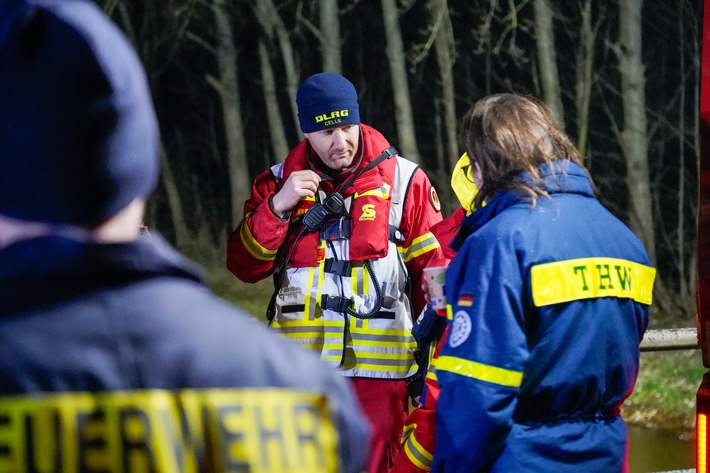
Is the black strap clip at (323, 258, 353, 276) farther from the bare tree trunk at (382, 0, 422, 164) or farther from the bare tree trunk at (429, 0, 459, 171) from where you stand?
the bare tree trunk at (429, 0, 459, 171)

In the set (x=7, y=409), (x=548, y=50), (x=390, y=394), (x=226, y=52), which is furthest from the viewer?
(x=226, y=52)

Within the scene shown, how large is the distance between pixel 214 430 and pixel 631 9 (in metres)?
12.3

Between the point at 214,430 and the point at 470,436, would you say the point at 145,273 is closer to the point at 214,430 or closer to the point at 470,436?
the point at 214,430

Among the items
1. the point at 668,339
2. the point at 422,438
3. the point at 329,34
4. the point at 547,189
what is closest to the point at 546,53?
the point at 329,34

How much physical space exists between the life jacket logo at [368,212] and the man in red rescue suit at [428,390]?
0.32m

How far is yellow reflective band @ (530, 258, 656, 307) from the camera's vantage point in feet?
8.63

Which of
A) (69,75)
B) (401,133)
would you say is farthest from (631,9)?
(69,75)

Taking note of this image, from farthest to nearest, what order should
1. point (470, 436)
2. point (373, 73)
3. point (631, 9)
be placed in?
point (373, 73), point (631, 9), point (470, 436)

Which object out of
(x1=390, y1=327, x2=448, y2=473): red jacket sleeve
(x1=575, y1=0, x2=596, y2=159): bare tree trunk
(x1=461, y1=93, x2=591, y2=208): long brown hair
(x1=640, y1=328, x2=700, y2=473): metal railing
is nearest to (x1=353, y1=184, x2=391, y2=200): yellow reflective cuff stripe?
(x1=390, y1=327, x2=448, y2=473): red jacket sleeve

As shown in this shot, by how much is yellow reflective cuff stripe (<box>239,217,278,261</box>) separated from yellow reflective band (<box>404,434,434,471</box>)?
116cm

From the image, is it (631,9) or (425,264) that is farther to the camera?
(631,9)

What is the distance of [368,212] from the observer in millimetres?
3949

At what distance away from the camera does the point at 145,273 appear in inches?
51.1

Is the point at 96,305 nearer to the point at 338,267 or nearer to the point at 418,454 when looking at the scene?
the point at 418,454
